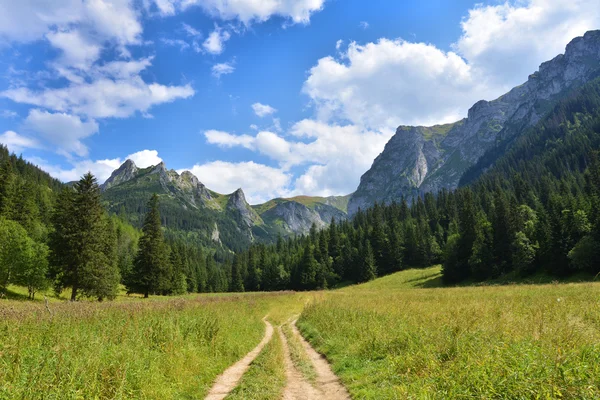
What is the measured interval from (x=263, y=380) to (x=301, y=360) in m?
3.55

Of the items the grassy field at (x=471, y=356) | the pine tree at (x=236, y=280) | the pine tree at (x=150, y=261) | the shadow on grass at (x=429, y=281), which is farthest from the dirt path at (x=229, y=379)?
the pine tree at (x=236, y=280)

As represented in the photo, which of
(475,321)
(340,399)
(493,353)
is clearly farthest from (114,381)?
(475,321)

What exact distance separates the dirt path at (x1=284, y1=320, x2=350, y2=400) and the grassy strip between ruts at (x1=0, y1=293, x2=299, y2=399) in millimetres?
3416

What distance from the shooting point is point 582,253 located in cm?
4816

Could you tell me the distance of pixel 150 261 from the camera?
58688mm

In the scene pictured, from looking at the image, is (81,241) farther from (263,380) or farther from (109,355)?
(263,380)

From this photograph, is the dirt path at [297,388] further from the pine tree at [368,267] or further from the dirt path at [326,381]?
the pine tree at [368,267]

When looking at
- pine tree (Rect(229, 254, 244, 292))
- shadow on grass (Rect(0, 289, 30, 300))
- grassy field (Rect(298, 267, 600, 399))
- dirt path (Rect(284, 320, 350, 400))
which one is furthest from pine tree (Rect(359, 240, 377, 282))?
dirt path (Rect(284, 320, 350, 400))

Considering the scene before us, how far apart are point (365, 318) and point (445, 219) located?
114m

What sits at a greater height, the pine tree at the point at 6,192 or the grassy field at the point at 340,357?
the pine tree at the point at 6,192

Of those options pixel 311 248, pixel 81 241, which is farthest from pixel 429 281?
pixel 81 241

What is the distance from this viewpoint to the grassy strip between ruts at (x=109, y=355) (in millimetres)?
6758

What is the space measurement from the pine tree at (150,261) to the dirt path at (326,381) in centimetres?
5221

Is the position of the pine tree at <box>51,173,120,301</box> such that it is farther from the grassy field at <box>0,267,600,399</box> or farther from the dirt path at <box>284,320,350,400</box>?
the dirt path at <box>284,320,350,400</box>
